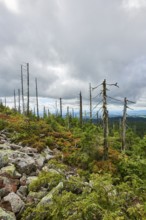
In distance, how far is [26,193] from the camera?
474 inches

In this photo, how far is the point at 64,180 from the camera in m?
9.27

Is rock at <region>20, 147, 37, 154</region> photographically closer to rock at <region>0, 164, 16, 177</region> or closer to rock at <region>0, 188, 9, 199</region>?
rock at <region>0, 164, 16, 177</region>

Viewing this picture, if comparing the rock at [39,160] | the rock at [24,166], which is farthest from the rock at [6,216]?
the rock at [39,160]

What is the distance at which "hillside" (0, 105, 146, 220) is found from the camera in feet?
24.6

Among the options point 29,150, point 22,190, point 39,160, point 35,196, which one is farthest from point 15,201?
point 29,150

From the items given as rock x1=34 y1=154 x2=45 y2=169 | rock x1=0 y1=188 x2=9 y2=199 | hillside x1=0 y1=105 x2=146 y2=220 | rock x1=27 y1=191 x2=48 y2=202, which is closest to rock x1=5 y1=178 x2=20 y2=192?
hillside x1=0 y1=105 x2=146 y2=220

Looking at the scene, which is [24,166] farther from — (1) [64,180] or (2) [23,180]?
(1) [64,180]

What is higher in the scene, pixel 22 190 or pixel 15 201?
pixel 22 190

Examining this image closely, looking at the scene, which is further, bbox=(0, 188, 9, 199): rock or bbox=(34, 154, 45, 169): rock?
bbox=(34, 154, 45, 169): rock

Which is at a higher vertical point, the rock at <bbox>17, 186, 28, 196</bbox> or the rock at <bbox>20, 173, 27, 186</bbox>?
the rock at <bbox>20, 173, 27, 186</bbox>

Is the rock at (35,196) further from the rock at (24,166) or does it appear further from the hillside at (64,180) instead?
the rock at (24,166)

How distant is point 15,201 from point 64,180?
2.88 m

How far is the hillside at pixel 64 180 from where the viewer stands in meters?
7.51

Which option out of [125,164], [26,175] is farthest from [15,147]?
[125,164]
